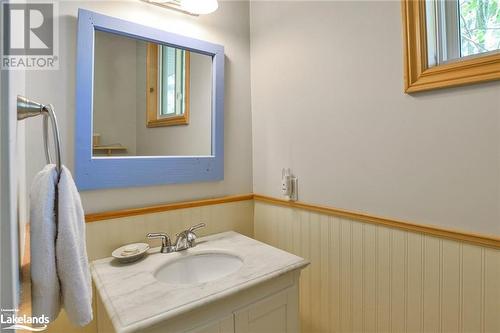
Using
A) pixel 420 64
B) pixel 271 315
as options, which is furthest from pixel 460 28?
pixel 271 315

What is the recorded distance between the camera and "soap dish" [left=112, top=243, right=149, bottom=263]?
106 centimetres

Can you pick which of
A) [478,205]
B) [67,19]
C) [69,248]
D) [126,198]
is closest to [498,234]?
[478,205]

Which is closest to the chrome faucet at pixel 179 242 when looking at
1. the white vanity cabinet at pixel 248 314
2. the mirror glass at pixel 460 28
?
the white vanity cabinet at pixel 248 314

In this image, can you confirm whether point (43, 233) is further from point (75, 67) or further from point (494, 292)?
point (494, 292)

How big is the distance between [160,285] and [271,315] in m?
0.42

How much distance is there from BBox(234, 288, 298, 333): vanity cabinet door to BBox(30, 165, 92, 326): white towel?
0.54m

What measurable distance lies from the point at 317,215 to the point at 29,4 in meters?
1.43

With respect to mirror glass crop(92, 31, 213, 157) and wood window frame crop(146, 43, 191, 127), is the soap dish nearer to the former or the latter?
mirror glass crop(92, 31, 213, 157)

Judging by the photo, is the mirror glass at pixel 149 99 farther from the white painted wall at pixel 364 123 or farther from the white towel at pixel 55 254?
the white towel at pixel 55 254

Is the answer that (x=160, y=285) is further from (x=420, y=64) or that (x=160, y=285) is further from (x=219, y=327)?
(x=420, y=64)

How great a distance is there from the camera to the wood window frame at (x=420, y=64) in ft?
2.79

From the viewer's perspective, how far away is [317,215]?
4.18 ft

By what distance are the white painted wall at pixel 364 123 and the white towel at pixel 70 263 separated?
99 centimetres

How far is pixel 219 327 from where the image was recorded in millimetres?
860
